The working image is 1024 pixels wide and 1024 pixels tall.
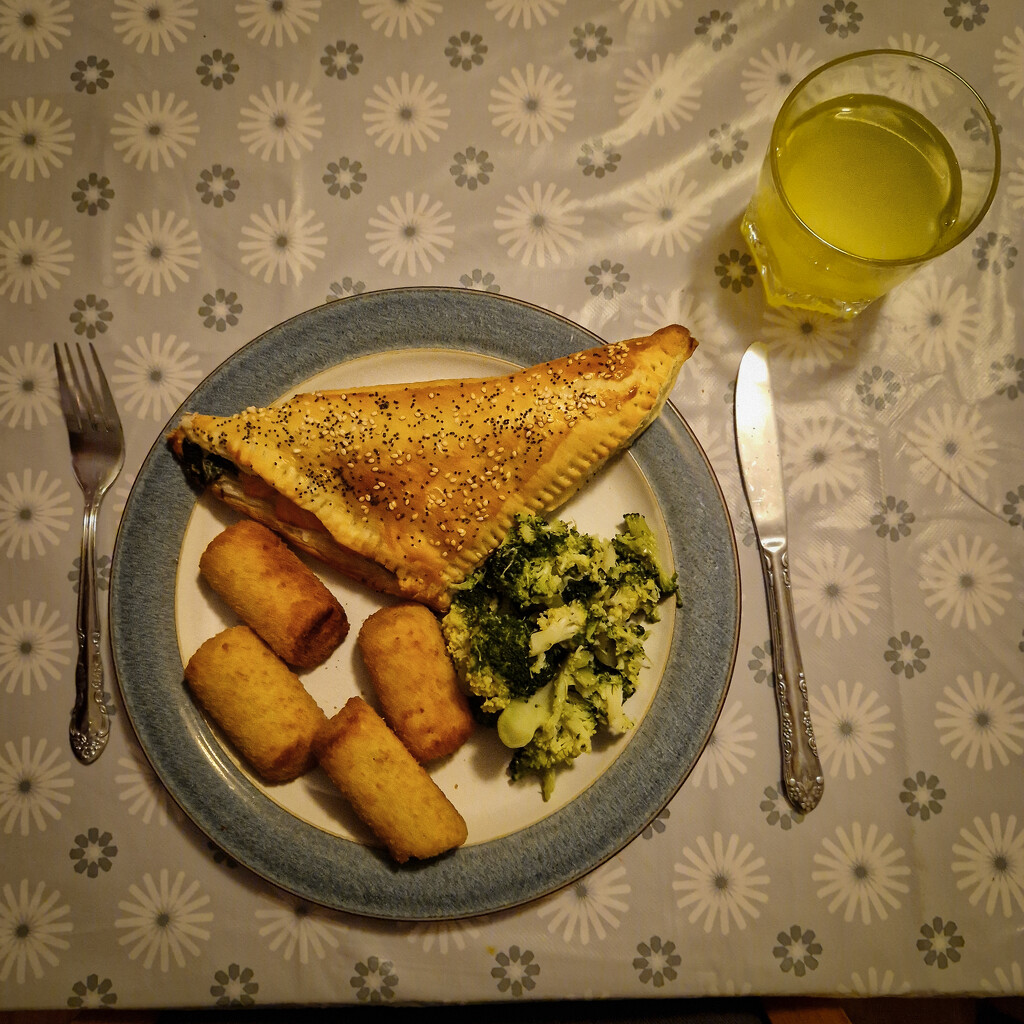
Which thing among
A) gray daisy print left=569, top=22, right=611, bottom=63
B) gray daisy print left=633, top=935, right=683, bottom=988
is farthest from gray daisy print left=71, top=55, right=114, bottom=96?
gray daisy print left=633, top=935, right=683, bottom=988

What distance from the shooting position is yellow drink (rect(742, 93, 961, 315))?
2.00 meters

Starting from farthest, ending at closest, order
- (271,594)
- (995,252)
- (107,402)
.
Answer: (995,252), (107,402), (271,594)

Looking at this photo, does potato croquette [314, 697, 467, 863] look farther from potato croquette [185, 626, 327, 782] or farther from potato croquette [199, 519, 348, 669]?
potato croquette [199, 519, 348, 669]

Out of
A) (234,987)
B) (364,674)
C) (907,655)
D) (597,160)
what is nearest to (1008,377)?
(907,655)

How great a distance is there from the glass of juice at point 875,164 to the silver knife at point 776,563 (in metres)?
0.33

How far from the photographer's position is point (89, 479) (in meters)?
2.09

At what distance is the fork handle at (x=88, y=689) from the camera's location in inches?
78.2

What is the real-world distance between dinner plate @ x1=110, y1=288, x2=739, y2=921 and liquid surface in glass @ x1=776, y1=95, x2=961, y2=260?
68 cm

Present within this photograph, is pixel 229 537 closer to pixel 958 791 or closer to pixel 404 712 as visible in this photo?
pixel 404 712

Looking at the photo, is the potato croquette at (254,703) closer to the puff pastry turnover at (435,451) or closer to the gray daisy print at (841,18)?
the puff pastry turnover at (435,451)

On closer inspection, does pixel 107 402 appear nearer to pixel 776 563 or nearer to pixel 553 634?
pixel 553 634

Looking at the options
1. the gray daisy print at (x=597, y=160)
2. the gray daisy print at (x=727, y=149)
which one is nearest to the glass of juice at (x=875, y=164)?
→ the gray daisy print at (x=727, y=149)

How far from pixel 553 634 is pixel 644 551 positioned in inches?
13.4

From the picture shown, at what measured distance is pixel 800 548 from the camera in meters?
2.14
